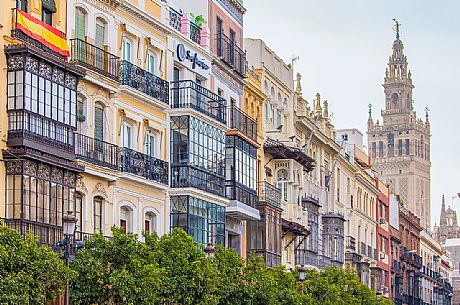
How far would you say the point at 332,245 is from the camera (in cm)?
7544

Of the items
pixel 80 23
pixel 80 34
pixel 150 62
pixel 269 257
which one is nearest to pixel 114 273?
pixel 80 34

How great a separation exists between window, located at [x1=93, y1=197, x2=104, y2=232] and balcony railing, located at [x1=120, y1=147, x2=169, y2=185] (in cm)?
161

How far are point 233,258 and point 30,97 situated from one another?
1117 cm

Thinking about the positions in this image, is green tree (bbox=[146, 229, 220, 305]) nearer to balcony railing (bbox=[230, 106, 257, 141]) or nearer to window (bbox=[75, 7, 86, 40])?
window (bbox=[75, 7, 86, 40])

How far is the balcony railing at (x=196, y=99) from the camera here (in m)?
48.0

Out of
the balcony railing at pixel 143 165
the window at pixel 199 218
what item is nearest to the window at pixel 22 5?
the balcony railing at pixel 143 165

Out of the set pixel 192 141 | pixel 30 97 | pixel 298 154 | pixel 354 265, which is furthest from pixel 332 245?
pixel 30 97

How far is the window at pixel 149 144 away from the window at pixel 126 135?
1260 mm

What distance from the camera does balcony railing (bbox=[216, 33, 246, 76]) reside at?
2159 inches

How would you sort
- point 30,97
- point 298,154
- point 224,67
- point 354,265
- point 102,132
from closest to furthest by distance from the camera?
point 30,97, point 102,132, point 224,67, point 298,154, point 354,265

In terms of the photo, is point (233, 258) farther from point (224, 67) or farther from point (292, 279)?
point (224, 67)

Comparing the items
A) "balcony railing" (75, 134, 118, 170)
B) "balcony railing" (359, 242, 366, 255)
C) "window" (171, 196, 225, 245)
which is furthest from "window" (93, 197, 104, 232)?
"balcony railing" (359, 242, 366, 255)

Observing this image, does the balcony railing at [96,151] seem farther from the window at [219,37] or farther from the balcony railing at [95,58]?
the window at [219,37]

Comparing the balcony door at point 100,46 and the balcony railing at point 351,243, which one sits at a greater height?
the balcony door at point 100,46
